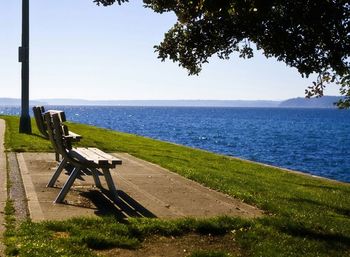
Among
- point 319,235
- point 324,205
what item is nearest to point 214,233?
point 319,235

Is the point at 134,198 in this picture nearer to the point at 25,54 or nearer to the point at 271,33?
the point at 271,33

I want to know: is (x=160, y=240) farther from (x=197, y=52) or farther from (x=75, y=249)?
(x=197, y=52)

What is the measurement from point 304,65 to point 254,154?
40531 mm

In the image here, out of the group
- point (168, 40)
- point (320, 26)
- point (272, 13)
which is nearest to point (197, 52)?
point (168, 40)

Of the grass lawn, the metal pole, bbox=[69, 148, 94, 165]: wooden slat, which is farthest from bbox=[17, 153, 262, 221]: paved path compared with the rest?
the metal pole

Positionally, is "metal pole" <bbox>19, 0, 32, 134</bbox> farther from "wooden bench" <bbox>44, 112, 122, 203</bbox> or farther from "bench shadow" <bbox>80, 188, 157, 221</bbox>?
"bench shadow" <bbox>80, 188, 157, 221</bbox>

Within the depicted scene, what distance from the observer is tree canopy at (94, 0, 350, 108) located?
790 centimetres

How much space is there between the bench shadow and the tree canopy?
3.01 metres

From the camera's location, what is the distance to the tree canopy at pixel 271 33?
25.9 feet

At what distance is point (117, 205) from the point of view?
764 centimetres

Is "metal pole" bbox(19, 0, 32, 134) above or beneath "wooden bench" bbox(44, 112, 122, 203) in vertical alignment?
above

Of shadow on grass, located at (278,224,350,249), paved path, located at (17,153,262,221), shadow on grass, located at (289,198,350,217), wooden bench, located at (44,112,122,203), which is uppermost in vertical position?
wooden bench, located at (44,112,122,203)

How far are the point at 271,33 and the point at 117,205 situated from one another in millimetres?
4039

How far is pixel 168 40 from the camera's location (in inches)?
382
